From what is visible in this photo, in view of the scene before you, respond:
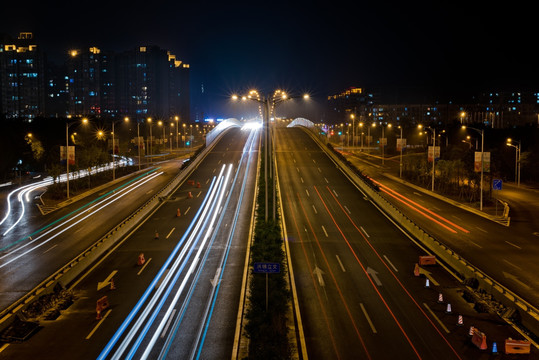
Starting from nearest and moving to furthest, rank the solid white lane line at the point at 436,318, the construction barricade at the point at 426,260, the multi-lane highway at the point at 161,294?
the multi-lane highway at the point at 161,294
the solid white lane line at the point at 436,318
the construction barricade at the point at 426,260

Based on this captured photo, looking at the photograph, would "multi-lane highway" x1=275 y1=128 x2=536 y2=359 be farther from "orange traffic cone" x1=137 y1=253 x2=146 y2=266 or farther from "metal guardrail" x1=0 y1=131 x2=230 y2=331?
"metal guardrail" x1=0 y1=131 x2=230 y2=331

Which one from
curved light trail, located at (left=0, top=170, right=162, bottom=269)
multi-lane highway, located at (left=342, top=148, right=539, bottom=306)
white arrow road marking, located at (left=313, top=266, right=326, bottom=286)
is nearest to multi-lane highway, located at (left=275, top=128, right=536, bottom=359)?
white arrow road marking, located at (left=313, top=266, right=326, bottom=286)

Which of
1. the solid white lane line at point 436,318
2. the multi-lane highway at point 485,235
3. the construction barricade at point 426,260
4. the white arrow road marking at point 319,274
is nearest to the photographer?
the solid white lane line at point 436,318

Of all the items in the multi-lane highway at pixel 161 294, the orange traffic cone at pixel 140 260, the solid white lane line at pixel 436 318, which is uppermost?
the orange traffic cone at pixel 140 260

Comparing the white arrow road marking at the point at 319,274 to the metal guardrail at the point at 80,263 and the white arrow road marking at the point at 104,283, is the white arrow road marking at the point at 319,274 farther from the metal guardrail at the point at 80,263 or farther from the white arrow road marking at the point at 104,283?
the metal guardrail at the point at 80,263

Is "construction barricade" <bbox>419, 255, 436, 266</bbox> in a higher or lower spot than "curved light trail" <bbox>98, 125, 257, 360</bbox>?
higher

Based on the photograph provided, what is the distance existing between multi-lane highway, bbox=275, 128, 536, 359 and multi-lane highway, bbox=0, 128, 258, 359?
3.66 m

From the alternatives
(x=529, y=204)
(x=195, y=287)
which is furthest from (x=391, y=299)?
(x=529, y=204)

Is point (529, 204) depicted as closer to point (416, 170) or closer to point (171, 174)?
point (416, 170)

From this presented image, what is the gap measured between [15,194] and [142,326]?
43.9 m

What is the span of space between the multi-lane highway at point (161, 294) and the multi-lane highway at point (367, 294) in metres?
3.66

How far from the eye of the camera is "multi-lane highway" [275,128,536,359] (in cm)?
1680

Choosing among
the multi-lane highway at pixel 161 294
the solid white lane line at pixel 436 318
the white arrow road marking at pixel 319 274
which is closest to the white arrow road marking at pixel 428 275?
the solid white lane line at pixel 436 318

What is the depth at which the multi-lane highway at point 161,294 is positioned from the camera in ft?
54.9
